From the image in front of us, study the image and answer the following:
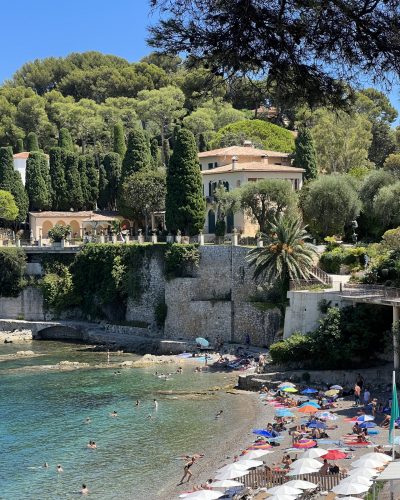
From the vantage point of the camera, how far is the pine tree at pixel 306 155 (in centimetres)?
6366

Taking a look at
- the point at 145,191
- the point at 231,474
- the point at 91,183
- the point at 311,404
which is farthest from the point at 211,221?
the point at 231,474

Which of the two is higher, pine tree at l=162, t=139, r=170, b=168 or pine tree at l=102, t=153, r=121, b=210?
pine tree at l=162, t=139, r=170, b=168

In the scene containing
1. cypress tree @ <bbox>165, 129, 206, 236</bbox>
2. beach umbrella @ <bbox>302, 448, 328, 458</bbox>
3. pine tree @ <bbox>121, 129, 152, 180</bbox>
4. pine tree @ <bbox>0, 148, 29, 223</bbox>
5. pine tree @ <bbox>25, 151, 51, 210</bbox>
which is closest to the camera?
beach umbrella @ <bbox>302, 448, 328, 458</bbox>

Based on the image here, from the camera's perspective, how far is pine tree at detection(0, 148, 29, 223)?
69375 millimetres

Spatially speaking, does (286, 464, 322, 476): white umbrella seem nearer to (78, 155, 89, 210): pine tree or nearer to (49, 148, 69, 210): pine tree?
(49, 148, 69, 210): pine tree

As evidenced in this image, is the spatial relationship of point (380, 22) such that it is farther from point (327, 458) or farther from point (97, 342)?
point (97, 342)

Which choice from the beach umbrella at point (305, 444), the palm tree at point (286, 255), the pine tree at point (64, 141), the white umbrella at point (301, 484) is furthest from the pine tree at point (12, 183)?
the white umbrella at point (301, 484)

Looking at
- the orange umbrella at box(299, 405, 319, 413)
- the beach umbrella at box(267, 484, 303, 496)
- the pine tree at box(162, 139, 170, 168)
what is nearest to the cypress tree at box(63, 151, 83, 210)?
the pine tree at box(162, 139, 170, 168)

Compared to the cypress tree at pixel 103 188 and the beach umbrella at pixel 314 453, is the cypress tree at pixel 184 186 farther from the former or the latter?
the beach umbrella at pixel 314 453

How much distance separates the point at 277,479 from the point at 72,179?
163 feet

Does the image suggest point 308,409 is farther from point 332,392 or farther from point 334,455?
point 334,455

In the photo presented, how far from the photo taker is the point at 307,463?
24.6 metres

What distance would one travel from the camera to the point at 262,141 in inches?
3199

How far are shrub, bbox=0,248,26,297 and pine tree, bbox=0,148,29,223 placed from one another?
10301mm
